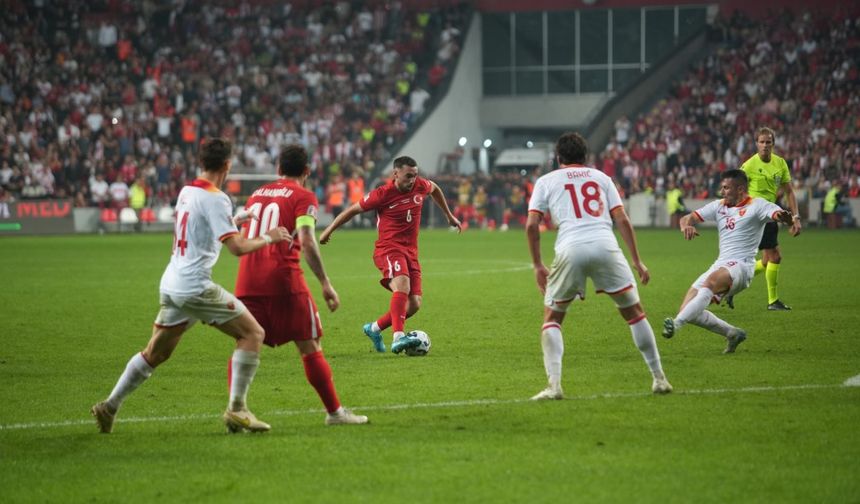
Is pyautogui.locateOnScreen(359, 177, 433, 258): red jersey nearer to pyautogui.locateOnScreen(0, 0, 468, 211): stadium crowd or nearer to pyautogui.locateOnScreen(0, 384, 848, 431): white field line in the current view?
pyautogui.locateOnScreen(0, 384, 848, 431): white field line

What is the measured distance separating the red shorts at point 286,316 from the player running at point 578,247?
175cm

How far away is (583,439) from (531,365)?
359cm

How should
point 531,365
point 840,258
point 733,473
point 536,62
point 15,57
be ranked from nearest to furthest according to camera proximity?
point 733,473, point 531,365, point 840,258, point 15,57, point 536,62

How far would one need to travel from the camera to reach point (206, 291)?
7980mm

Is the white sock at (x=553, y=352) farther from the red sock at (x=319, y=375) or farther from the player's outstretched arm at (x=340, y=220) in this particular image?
the player's outstretched arm at (x=340, y=220)

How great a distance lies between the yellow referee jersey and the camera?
53.3 feet

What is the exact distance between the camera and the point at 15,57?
4725 cm

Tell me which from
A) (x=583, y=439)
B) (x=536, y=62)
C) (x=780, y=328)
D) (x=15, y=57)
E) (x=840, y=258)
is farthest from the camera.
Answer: (x=536, y=62)

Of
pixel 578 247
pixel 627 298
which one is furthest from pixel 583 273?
pixel 627 298

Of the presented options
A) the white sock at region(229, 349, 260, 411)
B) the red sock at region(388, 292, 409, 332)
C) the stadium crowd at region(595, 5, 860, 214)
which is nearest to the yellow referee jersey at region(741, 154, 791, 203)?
the red sock at region(388, 292, 409, 332)

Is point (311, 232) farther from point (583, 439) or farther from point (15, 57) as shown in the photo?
point (15, 57)

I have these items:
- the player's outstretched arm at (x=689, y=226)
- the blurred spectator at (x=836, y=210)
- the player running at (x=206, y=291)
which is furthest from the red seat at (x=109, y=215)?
the player running at (x=206, y=291)

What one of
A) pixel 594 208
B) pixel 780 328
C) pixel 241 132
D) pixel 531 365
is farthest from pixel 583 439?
pixel 241 132

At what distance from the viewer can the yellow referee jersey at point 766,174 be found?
16234 millimetres
